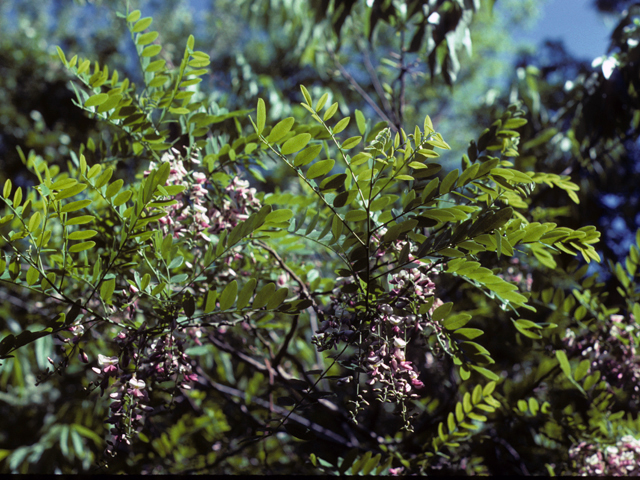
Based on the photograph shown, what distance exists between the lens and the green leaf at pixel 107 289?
622 millimetres

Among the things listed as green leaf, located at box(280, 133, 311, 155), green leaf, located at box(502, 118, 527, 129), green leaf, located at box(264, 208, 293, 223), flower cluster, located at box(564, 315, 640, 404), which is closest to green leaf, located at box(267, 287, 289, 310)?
green leaf, located at box(264, 208, 293, 223)

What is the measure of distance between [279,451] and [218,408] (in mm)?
299

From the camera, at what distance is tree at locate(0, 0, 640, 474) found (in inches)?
24.4

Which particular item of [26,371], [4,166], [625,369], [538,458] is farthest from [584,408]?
[4,166]

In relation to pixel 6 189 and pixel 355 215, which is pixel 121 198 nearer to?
pixel 6 189

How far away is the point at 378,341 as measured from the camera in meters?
0.64

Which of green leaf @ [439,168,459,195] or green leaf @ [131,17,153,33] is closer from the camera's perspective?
green leaf @ [439,168,459,195]

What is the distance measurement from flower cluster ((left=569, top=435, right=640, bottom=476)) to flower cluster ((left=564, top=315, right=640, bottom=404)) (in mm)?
124

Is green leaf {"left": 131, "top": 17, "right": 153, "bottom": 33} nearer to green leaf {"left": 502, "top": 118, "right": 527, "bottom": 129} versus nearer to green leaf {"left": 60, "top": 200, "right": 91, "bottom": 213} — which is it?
green leaf {"left": 60, "top": 200, "right": 91, "bottom": 213}

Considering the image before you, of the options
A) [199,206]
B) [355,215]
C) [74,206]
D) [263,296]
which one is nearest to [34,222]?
[74,206]

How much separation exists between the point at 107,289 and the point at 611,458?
46.1 inches

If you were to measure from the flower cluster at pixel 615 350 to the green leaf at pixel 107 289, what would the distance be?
1.06 meters

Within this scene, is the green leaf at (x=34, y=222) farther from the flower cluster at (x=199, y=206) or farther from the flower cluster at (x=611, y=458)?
the flower cluster at (x=611, y=458)

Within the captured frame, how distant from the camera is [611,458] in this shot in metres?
0.97
